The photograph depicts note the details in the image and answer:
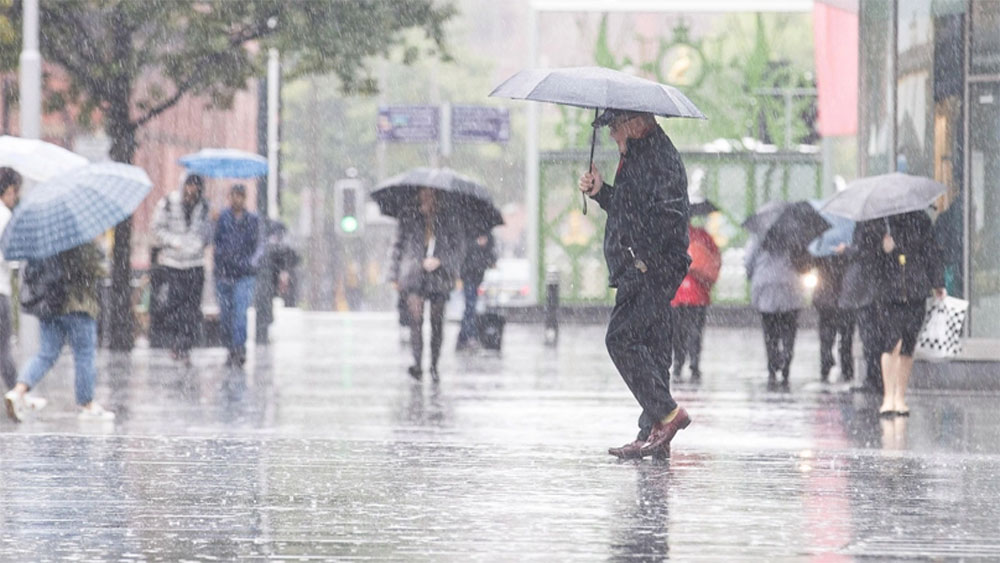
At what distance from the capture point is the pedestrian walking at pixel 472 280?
24.8 metres

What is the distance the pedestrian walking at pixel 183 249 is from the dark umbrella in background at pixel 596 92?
10.6 m

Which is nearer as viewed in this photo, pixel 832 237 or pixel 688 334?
pixel 832 237

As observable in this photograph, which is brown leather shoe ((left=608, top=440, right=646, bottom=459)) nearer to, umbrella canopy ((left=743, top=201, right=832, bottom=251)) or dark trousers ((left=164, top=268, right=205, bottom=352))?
umbrella canopy ((left=743, top=201, right=832, bottom=251))

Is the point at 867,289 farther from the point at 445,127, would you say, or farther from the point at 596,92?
the point at 445,127

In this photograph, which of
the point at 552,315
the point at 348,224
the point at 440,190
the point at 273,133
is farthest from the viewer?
the point at 348,224

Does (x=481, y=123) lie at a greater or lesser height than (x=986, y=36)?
greater

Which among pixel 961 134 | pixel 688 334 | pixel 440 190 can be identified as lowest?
pixel 688 334

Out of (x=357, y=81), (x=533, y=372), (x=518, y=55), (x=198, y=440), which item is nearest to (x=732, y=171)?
(x=357, y=81)

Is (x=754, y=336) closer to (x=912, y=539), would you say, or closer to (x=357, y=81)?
(x=357, y=81)

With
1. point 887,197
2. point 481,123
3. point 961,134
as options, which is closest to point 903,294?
point 887,197

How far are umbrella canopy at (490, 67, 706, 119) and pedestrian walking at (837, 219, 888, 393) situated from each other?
180 inches

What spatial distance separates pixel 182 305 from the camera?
68.9ft

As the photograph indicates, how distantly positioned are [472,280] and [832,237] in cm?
700

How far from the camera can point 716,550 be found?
24.0 feet
